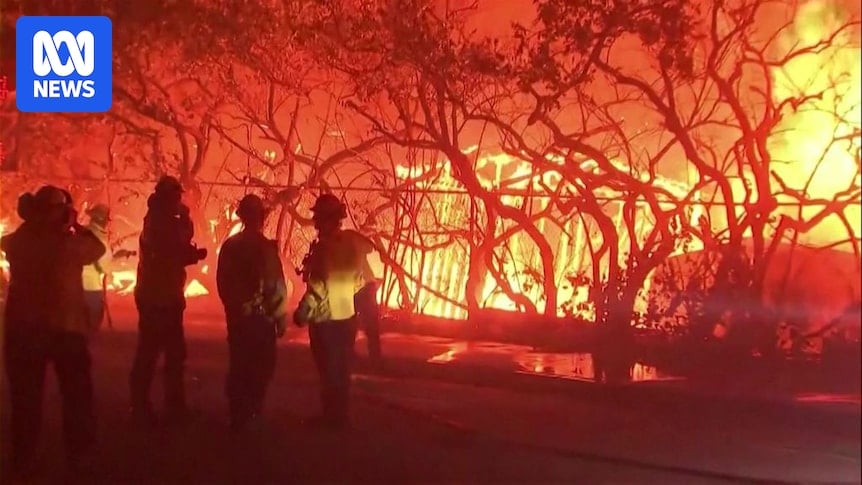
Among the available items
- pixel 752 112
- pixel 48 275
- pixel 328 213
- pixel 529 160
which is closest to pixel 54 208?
pixel 48 275

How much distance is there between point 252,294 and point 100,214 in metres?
0.65

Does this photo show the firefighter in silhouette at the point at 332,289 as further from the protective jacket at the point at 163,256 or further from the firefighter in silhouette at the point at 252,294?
the protective jacket at the point at 163,256

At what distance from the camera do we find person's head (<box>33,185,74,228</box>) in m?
3.29

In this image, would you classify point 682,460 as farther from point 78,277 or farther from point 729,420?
point 78,277

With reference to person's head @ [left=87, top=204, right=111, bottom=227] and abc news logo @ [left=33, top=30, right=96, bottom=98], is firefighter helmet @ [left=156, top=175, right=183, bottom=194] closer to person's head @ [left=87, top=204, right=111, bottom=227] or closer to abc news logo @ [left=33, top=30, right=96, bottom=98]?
person's head @ [left=87, top=204, right=111, bottom=227]

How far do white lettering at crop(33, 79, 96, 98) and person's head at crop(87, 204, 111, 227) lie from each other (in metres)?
0.41

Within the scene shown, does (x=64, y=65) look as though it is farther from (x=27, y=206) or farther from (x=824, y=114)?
(x=824, y=114)

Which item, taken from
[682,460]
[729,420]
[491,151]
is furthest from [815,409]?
[491,151]

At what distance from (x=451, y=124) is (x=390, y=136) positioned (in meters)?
0.22

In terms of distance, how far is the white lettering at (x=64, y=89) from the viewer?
331 centimetres

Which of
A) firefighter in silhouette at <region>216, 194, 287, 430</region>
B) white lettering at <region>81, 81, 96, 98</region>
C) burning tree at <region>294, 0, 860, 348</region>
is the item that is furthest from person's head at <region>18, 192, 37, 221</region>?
burning tree at <region>294, 0, 860, 348</region>

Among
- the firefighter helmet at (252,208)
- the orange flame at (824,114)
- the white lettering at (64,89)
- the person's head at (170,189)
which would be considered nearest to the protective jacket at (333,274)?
the firefighter helmet at (252,208)

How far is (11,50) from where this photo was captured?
3.37 metres

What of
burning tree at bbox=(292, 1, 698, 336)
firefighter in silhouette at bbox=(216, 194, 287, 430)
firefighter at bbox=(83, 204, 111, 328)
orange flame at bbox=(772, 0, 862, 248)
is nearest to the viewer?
orange flame at bbox=(772, 0, 862, 248)
